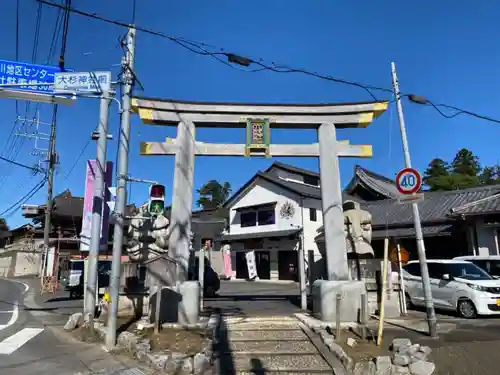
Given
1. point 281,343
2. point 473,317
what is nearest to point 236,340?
point 281,343

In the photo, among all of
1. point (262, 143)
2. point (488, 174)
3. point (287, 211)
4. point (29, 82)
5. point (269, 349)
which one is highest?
point (488, 174)

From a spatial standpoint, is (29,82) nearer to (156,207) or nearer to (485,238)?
(156,207)

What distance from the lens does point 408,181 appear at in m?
9.44

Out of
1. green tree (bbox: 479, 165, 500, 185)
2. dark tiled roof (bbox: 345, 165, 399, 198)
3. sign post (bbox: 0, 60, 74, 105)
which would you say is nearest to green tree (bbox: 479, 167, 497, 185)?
green tree (bbox: 479, 165, 500, 185)

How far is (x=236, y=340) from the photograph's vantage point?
8.64 metres

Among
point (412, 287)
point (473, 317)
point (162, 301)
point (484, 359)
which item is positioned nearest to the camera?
point (484, 359)

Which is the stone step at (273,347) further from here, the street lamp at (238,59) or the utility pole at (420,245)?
the street lamp at (238,59)

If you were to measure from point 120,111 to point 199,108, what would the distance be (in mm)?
2583

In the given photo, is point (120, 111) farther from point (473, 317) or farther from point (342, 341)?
point (473, 317)

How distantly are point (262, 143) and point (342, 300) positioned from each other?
15.8ft

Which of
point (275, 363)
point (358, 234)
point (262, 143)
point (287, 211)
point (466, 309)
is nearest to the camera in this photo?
point (275, 363)

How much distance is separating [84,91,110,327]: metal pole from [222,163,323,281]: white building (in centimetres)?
2053

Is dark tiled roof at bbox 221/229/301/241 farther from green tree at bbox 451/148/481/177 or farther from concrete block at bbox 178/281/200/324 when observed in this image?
green tree at bbox 451/148/481/177

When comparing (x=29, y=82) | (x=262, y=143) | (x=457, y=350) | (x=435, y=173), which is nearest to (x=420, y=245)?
(x=457, y=350)
